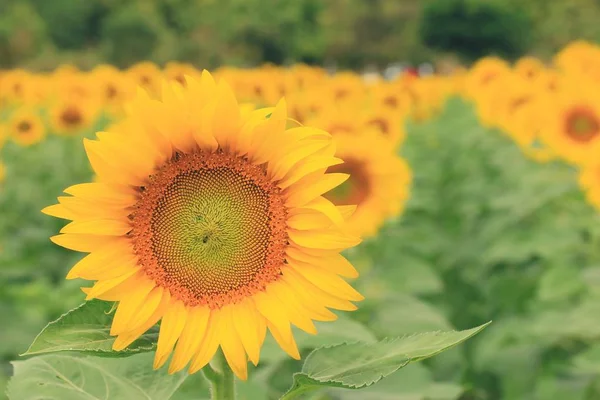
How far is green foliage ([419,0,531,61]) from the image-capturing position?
36.3 m

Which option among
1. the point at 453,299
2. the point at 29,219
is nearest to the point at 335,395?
the point at 453,299

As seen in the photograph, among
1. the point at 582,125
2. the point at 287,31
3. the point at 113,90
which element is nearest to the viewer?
the point at 582,125

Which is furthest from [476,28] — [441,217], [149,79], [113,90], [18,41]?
[441,217]

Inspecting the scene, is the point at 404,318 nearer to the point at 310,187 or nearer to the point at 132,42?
the point at 310,187

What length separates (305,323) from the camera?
5.09 ft

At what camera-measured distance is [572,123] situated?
5.60 m

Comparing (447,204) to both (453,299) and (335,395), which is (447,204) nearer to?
(453,299)

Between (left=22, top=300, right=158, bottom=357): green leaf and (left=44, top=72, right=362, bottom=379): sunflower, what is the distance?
0.04 m

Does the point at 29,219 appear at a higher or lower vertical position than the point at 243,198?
lower

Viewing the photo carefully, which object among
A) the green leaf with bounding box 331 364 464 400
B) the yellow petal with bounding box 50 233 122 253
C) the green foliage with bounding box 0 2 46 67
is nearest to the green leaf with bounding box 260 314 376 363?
the green leaf with bounding box 331 364 464 400

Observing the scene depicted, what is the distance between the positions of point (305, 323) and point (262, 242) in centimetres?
18

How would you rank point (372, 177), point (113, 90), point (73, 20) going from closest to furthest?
1. point (372, 177)
2. point (113, 90)
3. point (73, 20)

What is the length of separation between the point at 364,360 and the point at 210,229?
373mm

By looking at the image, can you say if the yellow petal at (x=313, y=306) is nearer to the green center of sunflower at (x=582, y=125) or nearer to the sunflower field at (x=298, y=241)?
the sunflower field at (x=298, y=241)
